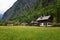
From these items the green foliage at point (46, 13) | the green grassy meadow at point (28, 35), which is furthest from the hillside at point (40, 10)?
the green grassy meadow at point (28, 35)

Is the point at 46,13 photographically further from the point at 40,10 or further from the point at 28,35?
the point at 28,35

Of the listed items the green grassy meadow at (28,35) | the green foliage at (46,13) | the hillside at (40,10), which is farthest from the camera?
the hillside at (40,10)


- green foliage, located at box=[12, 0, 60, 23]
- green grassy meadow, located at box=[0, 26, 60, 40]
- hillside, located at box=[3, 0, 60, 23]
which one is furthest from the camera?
hillside, located at box=[3, 0, 60, 23]

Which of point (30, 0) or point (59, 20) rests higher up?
point (30, 0)

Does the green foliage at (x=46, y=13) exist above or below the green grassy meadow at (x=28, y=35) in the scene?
above

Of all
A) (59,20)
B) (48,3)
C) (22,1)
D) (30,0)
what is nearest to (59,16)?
(59,20)

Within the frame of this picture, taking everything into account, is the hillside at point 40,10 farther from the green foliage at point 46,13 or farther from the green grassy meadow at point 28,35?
the green grassy meadow at point 28,35

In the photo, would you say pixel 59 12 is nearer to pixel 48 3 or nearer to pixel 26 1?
pixel 48 3

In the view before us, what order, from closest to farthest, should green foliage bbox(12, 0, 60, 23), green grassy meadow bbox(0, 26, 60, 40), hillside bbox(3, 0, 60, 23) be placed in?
green grassy meadow bbox(0, 26, 60, 40)
green foliage bbox(12, 0, 60, 23)
hillside bbox(3, 0, 60, 23)

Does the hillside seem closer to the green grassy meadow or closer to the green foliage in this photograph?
the green foliage

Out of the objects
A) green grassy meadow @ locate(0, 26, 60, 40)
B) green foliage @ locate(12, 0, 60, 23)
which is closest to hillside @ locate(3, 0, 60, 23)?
green foliage @ locate(12, 0, 60, 23)

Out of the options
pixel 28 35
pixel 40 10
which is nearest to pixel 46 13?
pixel 40 10

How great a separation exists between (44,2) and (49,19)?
213ft

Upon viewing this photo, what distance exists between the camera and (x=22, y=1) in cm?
19512
